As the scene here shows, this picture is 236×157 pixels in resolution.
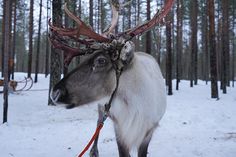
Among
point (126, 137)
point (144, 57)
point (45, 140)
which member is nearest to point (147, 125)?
point (126, 137)

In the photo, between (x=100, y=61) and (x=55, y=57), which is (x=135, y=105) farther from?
(x=55, y=57)

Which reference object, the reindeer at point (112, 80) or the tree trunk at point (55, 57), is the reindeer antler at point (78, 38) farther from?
the tree trunk at point (55, 57)

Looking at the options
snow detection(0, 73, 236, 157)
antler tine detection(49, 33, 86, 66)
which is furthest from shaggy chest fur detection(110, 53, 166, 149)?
snow detection(0, 73, 236, 157)

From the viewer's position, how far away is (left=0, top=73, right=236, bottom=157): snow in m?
5.23

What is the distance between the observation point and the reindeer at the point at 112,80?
2725 millimetres

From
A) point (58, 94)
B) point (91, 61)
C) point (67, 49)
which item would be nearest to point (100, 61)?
point (91, 61)

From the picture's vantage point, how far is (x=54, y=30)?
2.81 metres

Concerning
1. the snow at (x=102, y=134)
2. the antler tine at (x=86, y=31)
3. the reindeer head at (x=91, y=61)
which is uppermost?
the antler tine at (x=86, y=31)

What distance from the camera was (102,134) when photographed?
6473 millimetres

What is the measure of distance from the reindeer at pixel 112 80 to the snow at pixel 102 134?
0.74 m

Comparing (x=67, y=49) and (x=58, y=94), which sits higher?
(x=67, y=49)

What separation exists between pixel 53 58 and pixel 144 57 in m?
7.38

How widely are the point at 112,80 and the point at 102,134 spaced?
153 inches

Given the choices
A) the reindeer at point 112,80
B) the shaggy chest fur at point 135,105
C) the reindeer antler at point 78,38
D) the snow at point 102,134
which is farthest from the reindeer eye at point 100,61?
the snow at point 102,134
